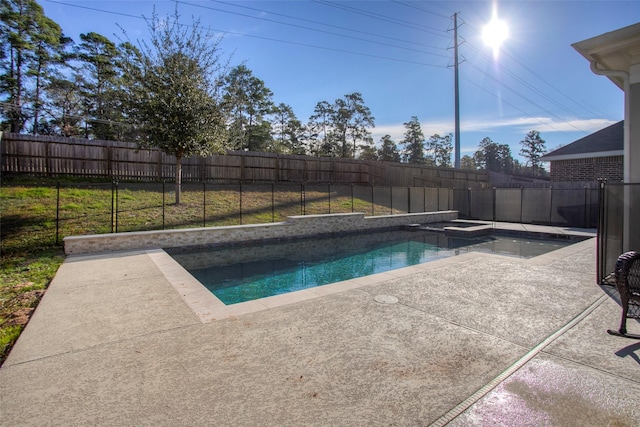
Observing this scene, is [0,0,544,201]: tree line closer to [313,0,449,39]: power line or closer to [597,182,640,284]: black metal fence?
[313,0,449,39]: power line

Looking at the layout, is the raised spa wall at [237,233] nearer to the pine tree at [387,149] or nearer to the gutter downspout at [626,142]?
the gutter downspout at [626,142]

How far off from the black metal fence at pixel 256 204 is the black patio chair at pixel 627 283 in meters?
9.25

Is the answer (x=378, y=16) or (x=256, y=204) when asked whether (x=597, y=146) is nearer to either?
(x=378, y=16)

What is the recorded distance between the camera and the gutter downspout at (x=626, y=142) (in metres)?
4.54

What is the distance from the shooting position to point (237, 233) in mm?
9422

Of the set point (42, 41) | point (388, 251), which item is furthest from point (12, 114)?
point (388, 251)

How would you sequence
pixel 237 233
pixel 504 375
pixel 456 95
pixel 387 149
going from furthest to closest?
pixel 387 149 → pixel 456 95 → pixel 237 233 → pixel 504 375

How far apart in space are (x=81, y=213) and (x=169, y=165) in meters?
5.80

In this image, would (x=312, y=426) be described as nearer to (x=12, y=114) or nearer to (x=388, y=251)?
(x=388, y=251)

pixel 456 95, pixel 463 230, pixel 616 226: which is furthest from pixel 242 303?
pixel 456 95

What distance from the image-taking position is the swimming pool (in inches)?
248

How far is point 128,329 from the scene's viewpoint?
3137mm

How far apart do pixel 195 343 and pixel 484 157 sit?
77.4 m

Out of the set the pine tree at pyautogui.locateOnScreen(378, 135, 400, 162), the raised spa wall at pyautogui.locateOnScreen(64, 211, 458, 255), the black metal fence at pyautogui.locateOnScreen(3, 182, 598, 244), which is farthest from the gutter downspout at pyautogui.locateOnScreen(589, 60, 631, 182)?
the pine tree at pyautogui.locateOnScreen(378, 135, 400, 162)
